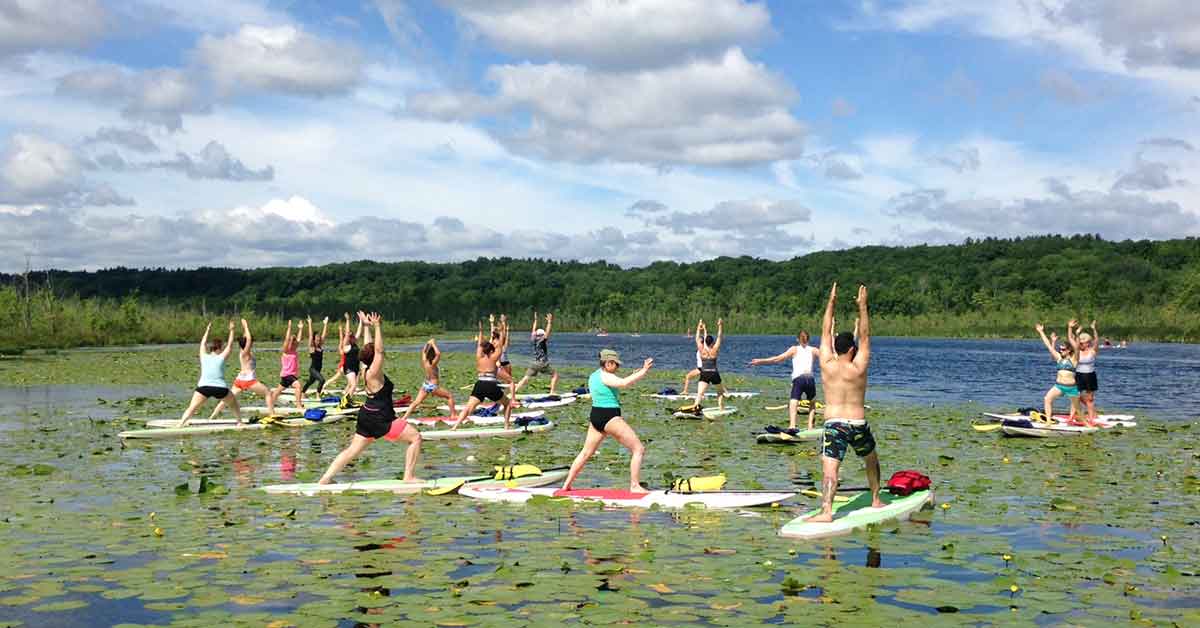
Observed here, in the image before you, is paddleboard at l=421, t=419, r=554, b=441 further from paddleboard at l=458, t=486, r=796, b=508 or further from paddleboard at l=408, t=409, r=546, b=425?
paddleboard at l=458, t=486, r=796, b=508

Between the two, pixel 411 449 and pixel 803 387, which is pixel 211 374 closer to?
pixel 411 449

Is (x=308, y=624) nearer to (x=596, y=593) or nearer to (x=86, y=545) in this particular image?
(x=596, y=593)

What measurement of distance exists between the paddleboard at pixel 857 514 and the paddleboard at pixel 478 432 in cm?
1137

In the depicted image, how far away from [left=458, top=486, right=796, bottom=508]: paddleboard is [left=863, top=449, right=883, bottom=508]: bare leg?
1.37 m

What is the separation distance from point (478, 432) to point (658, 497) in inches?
400

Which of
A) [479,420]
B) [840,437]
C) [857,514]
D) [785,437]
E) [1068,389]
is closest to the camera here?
[840,437]

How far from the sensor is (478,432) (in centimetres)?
2422

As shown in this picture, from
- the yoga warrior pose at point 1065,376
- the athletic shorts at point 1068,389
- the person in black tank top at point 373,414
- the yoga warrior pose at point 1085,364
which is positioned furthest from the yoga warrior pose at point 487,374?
the yoga warrior pose at point 1085,364

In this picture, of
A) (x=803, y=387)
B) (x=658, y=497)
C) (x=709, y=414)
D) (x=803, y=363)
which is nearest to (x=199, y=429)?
(x=709, y=414)

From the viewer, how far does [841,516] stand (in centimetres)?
1338

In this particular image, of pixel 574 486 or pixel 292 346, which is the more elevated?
pixel 292 346

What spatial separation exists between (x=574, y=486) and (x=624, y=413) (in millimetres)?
14144

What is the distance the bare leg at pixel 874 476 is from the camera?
13516 millimetres

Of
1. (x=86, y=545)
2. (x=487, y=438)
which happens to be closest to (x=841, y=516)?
(x=86, y=545)
